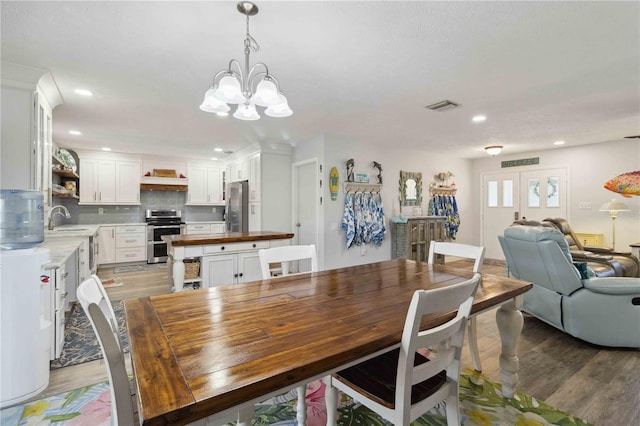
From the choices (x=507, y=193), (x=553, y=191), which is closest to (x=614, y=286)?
(x=553, y=191)

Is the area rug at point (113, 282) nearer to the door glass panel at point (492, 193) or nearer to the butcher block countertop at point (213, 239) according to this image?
the butcher block countertop at point (213, 239)

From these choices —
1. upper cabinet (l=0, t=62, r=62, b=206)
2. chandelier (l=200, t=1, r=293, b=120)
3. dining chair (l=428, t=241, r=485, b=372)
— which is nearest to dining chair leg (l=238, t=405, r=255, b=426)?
chandelier (l=200, t=1, r=293, b=120)

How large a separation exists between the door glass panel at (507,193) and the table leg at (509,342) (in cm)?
543

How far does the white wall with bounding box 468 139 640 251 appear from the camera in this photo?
4980 mm

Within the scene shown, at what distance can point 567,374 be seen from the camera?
87.8 inches

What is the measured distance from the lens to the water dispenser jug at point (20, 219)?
2.18 m

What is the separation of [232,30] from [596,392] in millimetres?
3347

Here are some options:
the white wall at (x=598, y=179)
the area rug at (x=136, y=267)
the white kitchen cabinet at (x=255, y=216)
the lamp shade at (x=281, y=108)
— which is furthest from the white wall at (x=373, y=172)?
the area rug at (x=136, y=267)

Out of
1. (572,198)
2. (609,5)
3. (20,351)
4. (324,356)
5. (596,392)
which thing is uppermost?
(609,5)

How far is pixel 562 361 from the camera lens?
2.42 m

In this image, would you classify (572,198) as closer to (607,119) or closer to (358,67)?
(607,119)

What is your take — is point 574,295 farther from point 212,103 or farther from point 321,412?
point 212,103

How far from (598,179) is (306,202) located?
16.8 ft

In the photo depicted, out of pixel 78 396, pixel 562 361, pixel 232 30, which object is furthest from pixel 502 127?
pixel 78 396
